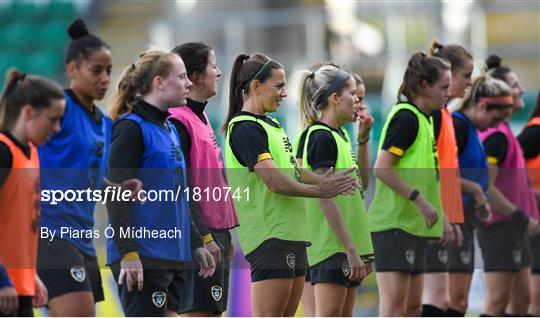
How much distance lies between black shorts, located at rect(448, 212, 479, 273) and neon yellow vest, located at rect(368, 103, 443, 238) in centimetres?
50

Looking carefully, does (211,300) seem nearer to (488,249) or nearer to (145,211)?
(145,211)

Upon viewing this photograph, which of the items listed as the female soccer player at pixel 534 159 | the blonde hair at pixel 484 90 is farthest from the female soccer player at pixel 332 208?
the female soccer player at pixel 534 159

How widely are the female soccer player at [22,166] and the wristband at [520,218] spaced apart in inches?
153

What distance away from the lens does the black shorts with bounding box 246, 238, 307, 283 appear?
7.86 m

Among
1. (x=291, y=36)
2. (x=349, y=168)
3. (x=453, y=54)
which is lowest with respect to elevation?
(x=349, y=168)

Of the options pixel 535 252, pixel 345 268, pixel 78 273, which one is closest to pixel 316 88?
pixel 345 268

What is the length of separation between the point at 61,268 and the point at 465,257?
3.00 meters

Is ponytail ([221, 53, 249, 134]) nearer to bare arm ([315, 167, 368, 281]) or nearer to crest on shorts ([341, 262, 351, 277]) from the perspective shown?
bare arm ([315, 167, 368, 281])

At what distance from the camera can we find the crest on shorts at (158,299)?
292 inches

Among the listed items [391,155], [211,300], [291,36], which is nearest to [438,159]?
[391,155]

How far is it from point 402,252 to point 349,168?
83 cm

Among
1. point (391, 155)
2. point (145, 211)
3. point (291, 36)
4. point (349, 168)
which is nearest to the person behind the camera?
point (145, 211)

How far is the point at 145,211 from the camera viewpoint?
24.9 feet

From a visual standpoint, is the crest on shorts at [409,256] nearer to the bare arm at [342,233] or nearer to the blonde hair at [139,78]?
the bare arm at [342,233]
